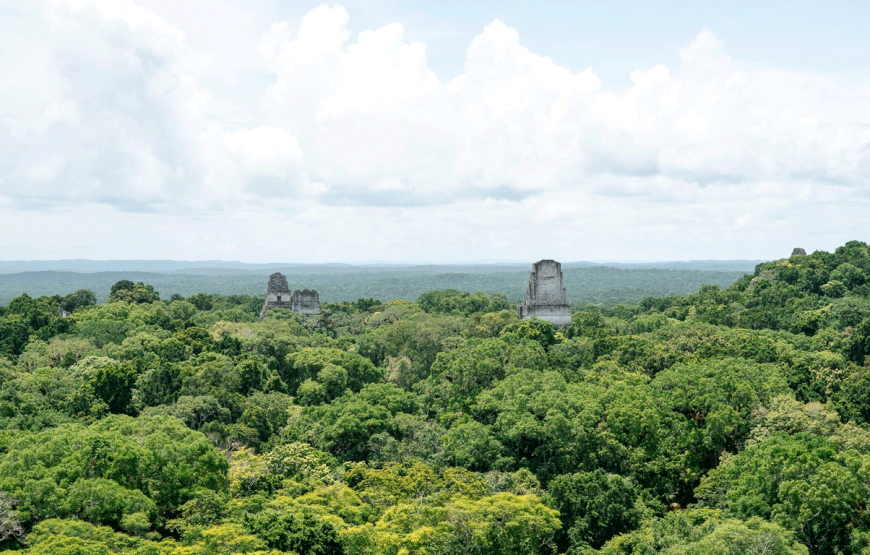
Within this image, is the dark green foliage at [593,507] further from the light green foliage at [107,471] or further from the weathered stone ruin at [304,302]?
the weathered stone ruin at [304,302]

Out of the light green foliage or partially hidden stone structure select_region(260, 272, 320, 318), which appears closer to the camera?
the light green foliage

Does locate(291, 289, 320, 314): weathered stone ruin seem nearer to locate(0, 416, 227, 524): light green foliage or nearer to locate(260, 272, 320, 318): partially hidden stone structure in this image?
locate(260, 272, 320, 318): partially hidden stone structure

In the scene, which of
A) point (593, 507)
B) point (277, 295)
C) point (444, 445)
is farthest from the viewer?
point (277, 295)

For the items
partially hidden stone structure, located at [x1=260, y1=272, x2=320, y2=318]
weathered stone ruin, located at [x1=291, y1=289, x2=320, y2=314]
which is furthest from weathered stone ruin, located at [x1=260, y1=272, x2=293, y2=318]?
weathered stone ruin, located at [x1=291, y1=289, x2=320, y2=314]

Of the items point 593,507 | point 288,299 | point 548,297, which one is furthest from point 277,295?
point 593,507

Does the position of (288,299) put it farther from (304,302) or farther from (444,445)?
(444,445)

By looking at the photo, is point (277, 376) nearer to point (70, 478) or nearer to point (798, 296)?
point (70, 478)

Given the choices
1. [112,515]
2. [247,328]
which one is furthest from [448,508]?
[247,328]

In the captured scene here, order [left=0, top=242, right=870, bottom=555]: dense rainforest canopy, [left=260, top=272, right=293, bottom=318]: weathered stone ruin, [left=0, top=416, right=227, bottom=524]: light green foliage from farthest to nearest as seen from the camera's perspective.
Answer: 1. [left=260, top=272, right=293, bottom=318]: weathered stone ruin
2. [left=0, top=416, right=227, bottom=524]: light green foliage
3. [left=0, top=242, right=870, bottom=555]: dense rainforest canopy
